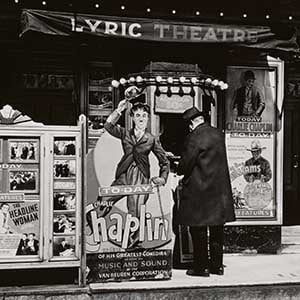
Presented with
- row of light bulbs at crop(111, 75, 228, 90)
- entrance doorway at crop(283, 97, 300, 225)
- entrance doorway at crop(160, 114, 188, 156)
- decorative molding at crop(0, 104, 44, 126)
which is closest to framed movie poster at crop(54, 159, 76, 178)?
decorative molding at crop(0, 104, 44, 126)

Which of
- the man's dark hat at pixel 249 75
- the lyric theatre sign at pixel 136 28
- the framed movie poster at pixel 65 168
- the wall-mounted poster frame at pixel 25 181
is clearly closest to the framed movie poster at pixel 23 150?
the wall-mounted poster frame at pixel 25 181

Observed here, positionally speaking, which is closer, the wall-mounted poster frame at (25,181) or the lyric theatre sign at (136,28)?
the wall-mounted poster frame at (25,181)

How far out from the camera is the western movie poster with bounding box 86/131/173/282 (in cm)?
625

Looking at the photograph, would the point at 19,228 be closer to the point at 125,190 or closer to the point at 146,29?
the point at 125,190

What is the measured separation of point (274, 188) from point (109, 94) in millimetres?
2671

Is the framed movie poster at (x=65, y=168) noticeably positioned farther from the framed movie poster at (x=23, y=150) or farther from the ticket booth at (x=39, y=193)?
the framed movie poster at (x=23, y=150)

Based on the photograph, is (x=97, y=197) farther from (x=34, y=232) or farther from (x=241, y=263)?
(x=241, y=263)

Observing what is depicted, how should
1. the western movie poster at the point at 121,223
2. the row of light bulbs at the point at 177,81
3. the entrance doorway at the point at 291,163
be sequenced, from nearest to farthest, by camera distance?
the western movie poster at the point at 121,223, the row of light bulbs at the point at 177,81, the entrance doorway at the point at 291,163

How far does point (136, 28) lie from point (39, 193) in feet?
6.95

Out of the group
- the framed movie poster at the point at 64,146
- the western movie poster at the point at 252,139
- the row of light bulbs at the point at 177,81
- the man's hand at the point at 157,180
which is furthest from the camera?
the western movie poster at the point at 252,139

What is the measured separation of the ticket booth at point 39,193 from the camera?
6.00 meters

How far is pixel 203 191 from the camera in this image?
6742mm

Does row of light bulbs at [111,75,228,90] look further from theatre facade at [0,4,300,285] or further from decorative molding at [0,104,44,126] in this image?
decorative molding at [0,104,44,126]

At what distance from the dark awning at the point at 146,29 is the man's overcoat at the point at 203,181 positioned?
1095mm
